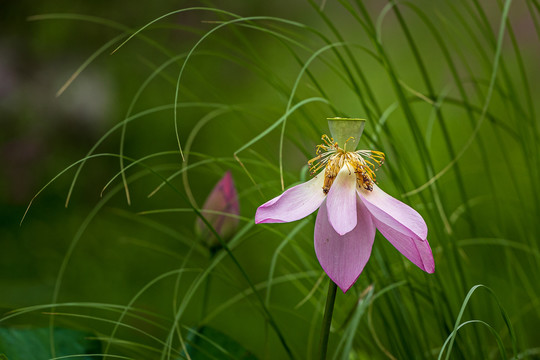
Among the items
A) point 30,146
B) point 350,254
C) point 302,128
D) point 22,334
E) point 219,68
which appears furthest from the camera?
point 219,68

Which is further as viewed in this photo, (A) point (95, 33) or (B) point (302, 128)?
(A) point (95, 33)

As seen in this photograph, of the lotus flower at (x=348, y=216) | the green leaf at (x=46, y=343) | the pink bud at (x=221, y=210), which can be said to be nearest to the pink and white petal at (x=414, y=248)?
the lotus flower at (x=348, y=216)

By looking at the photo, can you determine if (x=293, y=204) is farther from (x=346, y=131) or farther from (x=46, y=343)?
(x=46, y=343)

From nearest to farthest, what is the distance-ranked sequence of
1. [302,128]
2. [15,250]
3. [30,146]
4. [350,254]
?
[350,254], [302,128], [15,250], [30,146]

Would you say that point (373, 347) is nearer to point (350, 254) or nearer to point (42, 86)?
point (350, 254)

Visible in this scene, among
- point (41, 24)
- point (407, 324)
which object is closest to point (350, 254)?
point (407, 324)

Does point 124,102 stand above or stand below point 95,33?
below

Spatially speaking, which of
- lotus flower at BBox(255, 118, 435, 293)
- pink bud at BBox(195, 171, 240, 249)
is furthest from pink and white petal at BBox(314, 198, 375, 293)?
pink bud at BBox(195, 171, 240, 249)

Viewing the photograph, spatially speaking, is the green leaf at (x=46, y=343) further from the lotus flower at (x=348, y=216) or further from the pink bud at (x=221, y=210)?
the lotus flower at (x=348, y=216)
